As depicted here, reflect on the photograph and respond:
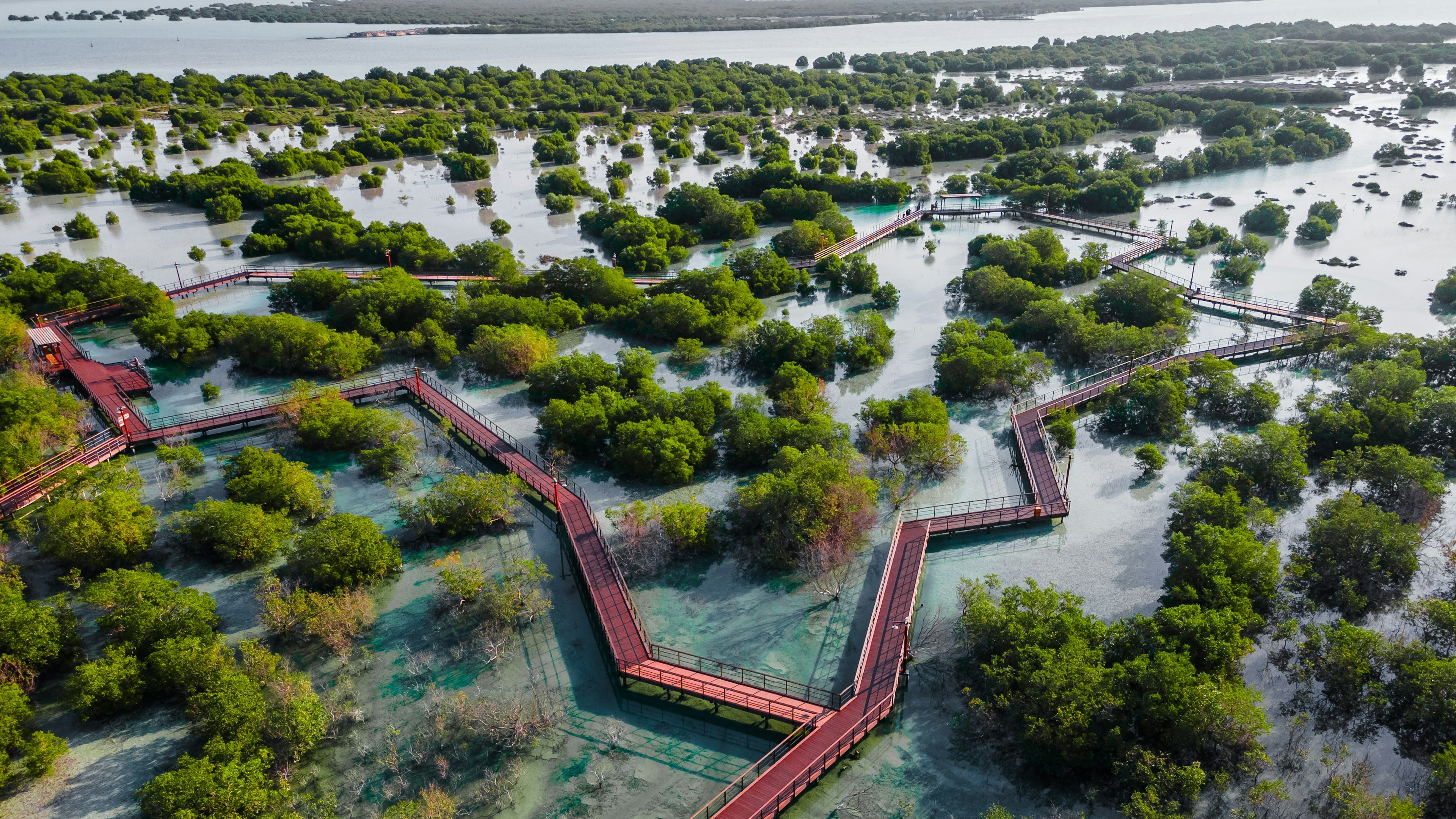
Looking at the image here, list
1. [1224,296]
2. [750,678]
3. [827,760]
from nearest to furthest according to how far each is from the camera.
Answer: [827,760]
[750,678]
[1224,296]

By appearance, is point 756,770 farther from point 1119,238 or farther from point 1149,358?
point 1119,238

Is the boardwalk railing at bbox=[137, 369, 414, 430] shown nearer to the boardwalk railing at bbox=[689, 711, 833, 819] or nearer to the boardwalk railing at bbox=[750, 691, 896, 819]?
the boardwalk railing at bbox=[689, 711, 833, 819]

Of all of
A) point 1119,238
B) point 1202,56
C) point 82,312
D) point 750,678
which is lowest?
point 750,678

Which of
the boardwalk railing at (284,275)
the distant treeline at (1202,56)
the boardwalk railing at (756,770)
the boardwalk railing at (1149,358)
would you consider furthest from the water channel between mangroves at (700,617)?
the distant treeline at (1202,56)

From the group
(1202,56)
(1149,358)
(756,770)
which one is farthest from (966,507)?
(1202,56)

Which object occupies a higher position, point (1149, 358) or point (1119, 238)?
point (1119, 238)

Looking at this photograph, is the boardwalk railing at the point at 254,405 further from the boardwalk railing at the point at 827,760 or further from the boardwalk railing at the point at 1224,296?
the boardwalk railing at the point at 1224,296

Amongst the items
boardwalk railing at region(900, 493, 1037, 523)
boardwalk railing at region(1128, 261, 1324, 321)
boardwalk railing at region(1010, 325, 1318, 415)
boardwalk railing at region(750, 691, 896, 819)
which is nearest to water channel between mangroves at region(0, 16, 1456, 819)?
boardwalk railing at region(750, 691, 896, 819)
